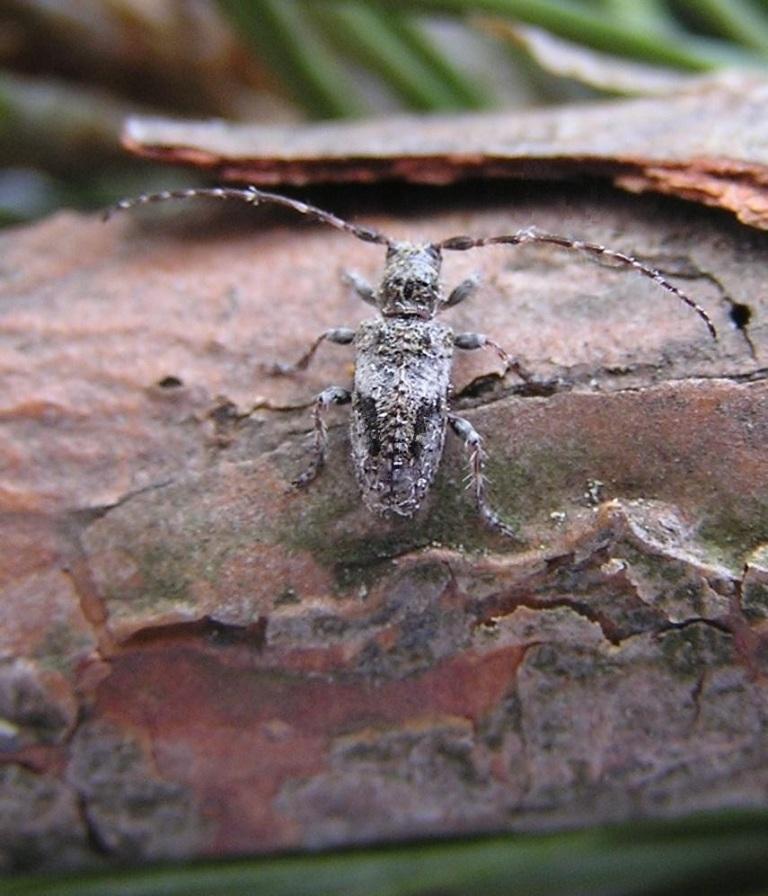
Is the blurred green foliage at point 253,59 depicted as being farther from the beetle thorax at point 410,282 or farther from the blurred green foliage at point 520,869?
the blurred green foliage at point 520,869

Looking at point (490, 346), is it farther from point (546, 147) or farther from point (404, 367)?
point (546, 147)

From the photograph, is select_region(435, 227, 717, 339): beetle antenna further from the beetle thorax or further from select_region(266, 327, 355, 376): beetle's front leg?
select_region(266, 327, 355, 376): beetle's front leg

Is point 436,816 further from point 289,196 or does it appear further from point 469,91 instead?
point 469,91

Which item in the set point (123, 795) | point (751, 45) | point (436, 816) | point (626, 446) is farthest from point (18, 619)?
point (751, 45)

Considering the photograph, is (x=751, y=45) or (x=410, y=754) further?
(x=751, y=45)

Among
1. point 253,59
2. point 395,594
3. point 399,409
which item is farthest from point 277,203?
point 253,59

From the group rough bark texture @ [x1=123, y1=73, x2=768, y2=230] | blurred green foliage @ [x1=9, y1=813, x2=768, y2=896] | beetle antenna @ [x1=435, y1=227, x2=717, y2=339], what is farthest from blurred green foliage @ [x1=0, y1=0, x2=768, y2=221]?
blurred green foliage @ [x1=9, y1=813, x2=768, y2=896]
